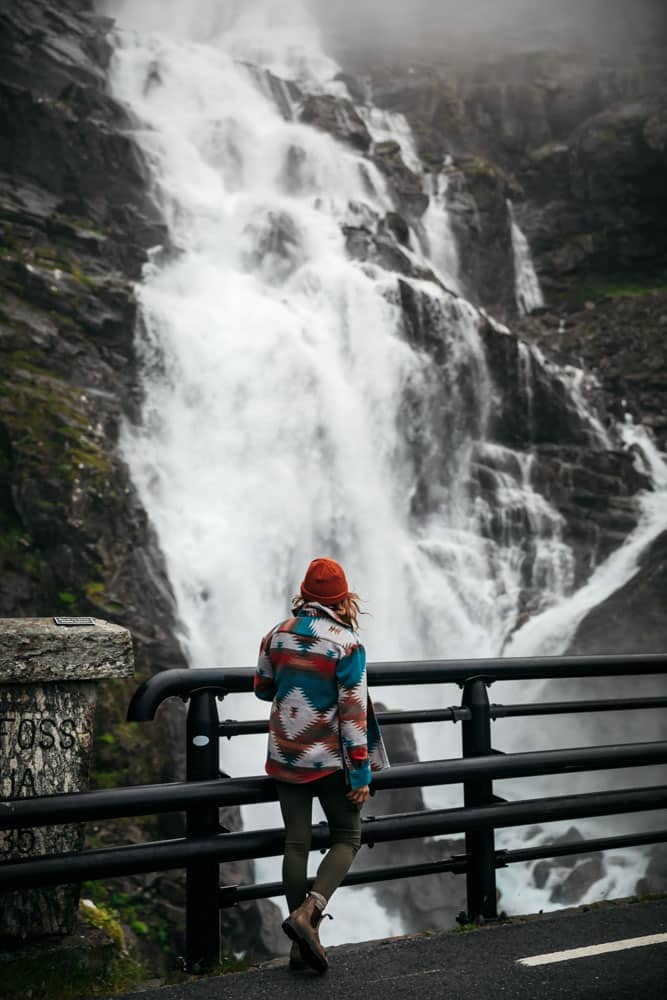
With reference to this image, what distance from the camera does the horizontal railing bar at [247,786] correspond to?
3.40 meters

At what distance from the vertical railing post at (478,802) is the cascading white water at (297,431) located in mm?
10416

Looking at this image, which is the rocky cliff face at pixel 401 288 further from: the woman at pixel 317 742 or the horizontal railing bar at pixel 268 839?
the woman at pixel 317 742

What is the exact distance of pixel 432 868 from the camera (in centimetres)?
443

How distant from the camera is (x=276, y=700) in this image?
3947 millimetres

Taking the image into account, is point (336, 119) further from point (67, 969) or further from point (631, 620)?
point (67, 969)

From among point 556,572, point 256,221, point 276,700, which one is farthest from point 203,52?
point 276,700

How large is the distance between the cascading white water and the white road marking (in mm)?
10627

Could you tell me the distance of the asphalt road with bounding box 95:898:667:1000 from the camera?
364cm

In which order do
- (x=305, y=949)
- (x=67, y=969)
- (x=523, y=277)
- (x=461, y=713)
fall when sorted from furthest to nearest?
(x=523, y=277) → (x=461, y=713) → (x=305, y=949) → (x=67, y=969)

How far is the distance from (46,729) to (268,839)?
3.55 ft

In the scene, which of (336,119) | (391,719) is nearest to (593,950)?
(391,719)

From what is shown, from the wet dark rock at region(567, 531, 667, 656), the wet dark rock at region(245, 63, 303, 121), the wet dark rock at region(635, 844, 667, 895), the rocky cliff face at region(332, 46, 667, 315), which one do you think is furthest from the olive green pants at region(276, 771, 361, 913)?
the wet dark rock at region(245, 63, 303, 121)

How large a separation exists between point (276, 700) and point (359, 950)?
1296 millimetres

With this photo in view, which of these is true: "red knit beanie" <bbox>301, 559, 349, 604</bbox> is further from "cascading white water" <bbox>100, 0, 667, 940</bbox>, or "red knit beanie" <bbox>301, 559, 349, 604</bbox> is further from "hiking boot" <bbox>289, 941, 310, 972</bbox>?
"cascading white water" <bbox>100, 0, 667, 940</bbox>
